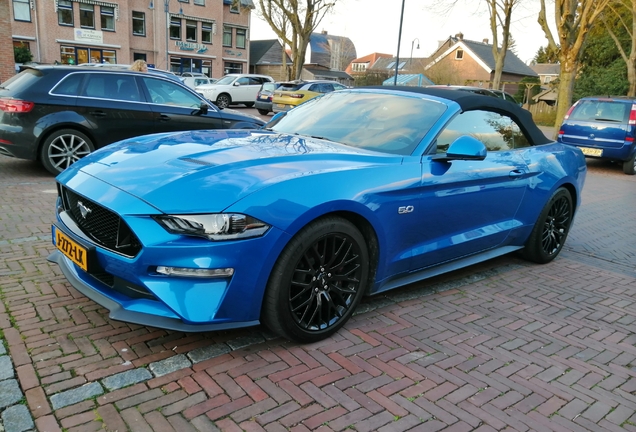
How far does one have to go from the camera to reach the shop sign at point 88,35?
129 ft

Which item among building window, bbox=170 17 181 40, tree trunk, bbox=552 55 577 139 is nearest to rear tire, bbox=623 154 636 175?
tree trunk, bbox=552 55 577 139

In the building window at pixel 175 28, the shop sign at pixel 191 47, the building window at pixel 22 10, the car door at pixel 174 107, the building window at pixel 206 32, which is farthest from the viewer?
the building window at pixel 206 32

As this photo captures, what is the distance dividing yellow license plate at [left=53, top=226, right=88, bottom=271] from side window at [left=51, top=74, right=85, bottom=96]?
4829mm

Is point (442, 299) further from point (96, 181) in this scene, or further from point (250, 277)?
point (96, 181)

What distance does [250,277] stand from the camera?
109 inches

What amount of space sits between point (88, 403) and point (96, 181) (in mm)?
1232

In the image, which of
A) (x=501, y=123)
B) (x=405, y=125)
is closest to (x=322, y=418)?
(x=405, y=125)

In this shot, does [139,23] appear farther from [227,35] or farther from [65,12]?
[227,35]

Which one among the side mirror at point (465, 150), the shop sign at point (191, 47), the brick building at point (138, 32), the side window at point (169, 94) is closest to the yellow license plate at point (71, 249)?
the side mirror at point (465, 150)

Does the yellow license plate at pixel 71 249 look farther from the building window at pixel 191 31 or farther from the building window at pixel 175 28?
the building window at pixel 191 31

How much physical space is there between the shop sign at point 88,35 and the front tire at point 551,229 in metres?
41.5

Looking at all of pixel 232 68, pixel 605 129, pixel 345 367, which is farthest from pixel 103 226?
pixel 232 68

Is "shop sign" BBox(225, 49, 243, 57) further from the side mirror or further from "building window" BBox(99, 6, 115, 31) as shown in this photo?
the side mirror

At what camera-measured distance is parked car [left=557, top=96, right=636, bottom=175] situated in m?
12.1
